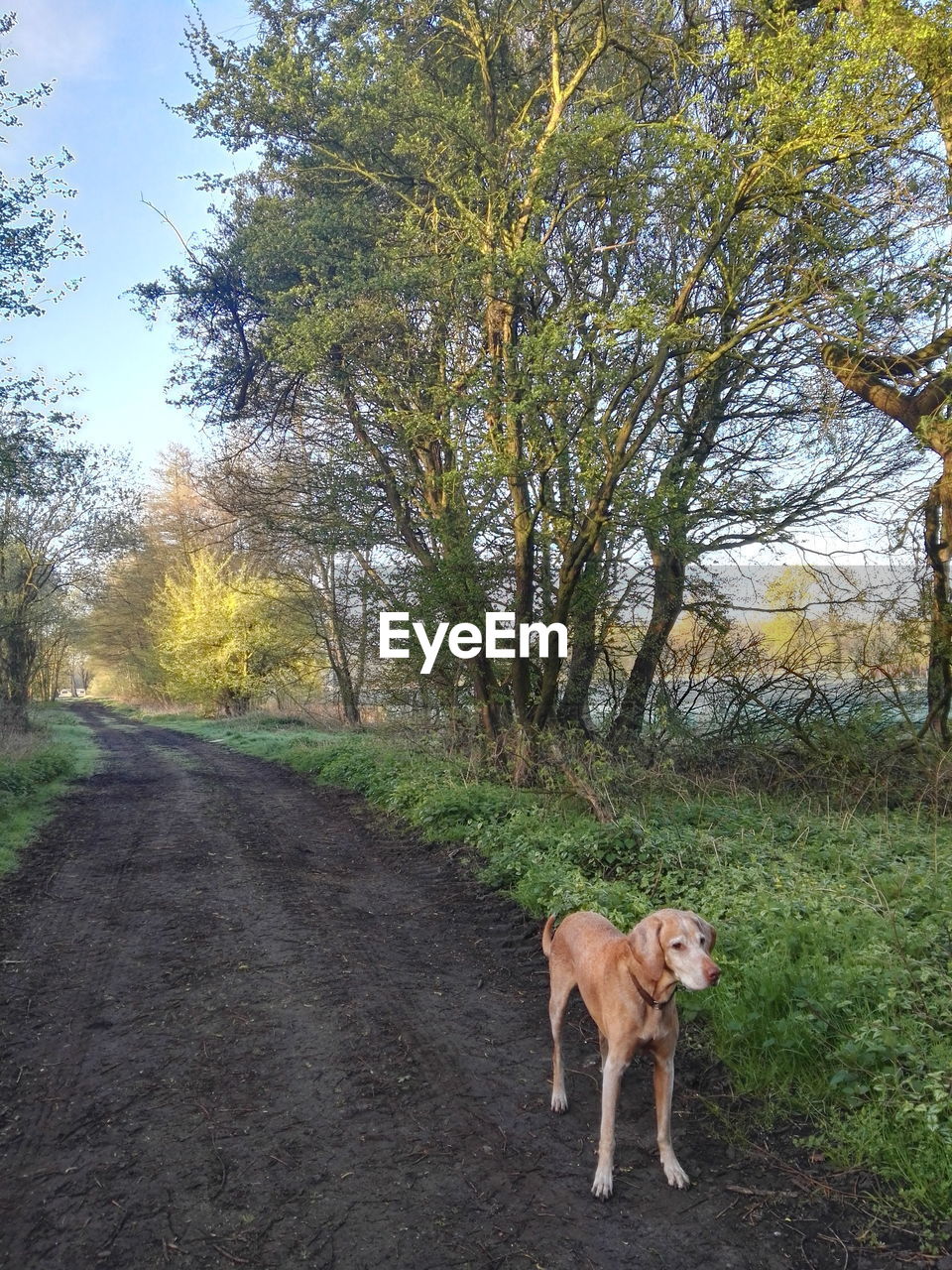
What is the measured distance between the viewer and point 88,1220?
113 inches

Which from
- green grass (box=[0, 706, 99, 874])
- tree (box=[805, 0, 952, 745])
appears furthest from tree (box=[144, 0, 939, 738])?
green grass (box=[0, 706, 99, 874])

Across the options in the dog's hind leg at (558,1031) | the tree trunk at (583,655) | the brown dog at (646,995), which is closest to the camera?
the brown dog at (646,995)

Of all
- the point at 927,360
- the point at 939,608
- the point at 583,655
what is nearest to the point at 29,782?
the point at 583,655

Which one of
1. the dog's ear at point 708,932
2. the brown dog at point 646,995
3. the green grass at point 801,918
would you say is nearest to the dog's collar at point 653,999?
Result: the brown dog at point 646,995

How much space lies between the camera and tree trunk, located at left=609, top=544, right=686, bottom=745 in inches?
438

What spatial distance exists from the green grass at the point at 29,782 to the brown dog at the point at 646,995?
279 inches

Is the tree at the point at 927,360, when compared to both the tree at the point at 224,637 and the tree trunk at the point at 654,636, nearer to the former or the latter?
the tree trunk at the point at 654,636

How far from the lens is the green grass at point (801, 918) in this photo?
3.26 metres

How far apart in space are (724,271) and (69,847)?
974 centimetres

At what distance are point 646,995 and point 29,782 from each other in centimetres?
1343

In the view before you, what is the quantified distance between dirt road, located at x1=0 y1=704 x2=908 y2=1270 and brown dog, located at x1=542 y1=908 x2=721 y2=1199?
203 millimetres

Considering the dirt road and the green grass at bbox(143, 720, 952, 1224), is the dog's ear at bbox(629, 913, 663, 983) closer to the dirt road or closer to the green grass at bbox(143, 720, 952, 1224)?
the dirt road

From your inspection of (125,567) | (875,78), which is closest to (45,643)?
(125,567)

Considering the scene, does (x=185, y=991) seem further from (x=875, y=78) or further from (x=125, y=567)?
(x=125, y=567)
